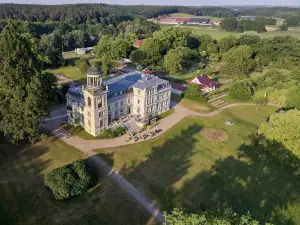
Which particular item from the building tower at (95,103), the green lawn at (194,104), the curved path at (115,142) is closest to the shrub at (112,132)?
the curved path at (115,142)

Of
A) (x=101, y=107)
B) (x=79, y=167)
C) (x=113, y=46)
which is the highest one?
(x=113, y=46)

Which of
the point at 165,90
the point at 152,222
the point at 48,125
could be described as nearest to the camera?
the point at 152,222

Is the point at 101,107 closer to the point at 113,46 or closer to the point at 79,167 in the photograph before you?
the point at 79,167

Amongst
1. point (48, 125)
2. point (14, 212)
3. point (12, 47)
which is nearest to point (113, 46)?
point (48, 125)

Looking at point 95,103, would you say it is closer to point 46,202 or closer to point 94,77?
point 94,77

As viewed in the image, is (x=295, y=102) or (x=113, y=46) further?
(x=113, y=46)

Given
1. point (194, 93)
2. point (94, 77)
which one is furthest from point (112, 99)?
point (194, 93)

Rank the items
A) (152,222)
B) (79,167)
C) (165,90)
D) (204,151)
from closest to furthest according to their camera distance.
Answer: (152,222), (79,167), (204,151), (165,90)
